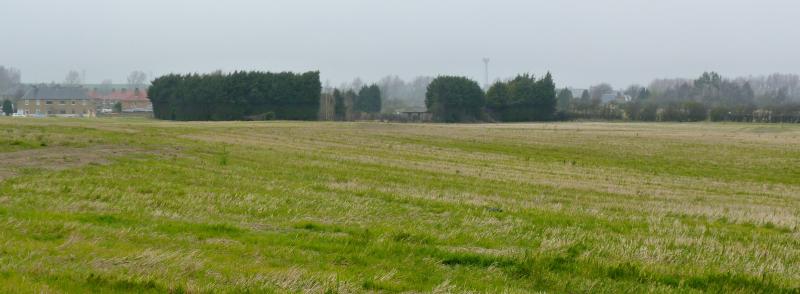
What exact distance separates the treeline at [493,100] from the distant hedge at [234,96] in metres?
24.9

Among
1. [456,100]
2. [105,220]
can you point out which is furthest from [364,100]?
[105,220]

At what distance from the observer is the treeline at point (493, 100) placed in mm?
126500

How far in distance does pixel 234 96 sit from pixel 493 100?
46.8 metres

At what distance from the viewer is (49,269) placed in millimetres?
7312

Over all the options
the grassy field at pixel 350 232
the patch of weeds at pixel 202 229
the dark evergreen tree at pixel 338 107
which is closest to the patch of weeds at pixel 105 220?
the grassy field at pixel 350 232

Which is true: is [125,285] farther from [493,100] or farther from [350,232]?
[493,100]

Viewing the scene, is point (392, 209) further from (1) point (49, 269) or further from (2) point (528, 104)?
(2) point (528, 104)

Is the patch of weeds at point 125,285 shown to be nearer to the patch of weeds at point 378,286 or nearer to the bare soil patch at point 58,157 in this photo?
the patch of weeds at point 378,286

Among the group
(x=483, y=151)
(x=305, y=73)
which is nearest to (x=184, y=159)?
(x=483, y=151)

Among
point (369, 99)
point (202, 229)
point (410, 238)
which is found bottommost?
point (410, 238)

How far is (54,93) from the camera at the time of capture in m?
135

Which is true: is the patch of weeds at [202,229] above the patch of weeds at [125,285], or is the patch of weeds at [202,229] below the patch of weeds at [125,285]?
below

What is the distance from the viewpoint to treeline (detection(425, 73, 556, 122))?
415 ft

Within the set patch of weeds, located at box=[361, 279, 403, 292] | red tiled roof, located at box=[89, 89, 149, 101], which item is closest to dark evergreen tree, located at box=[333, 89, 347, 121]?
red tiled roof, located at box=[89, 89, 149, 101]
